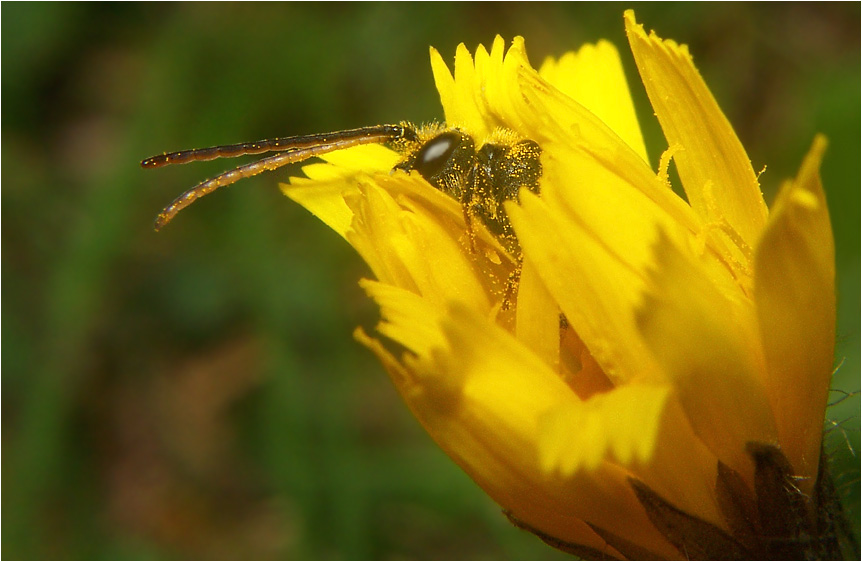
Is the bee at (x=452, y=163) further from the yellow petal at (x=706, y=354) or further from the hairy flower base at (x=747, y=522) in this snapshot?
the hairy flower base at (x=747, y=522)

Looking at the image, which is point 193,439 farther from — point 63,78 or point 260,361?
point 63,78

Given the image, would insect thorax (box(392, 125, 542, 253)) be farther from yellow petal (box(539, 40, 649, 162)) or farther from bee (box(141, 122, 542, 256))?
yellow petal (box(539, 40, 649, 162))

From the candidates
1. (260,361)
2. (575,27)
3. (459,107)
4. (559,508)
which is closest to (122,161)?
(260,361)

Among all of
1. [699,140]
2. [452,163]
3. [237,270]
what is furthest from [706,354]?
[237,270]

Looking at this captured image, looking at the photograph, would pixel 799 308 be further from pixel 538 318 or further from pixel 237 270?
pixel 237 270

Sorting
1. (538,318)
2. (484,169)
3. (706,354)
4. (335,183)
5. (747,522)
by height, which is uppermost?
(335,183)
